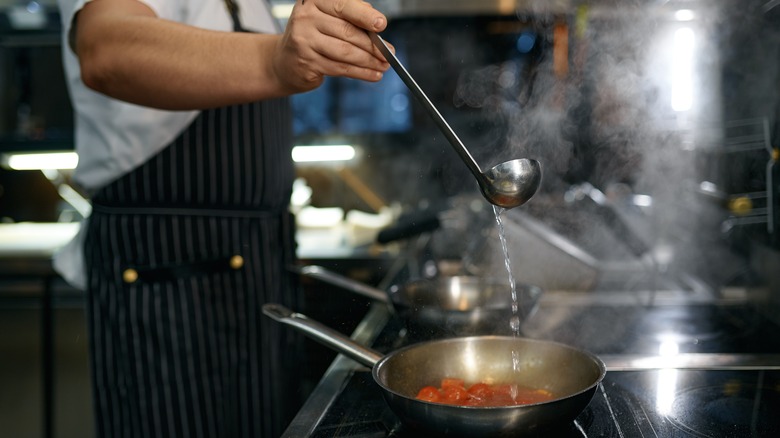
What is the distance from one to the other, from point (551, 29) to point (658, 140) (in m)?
1.64

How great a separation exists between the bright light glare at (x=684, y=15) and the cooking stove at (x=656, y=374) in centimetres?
83

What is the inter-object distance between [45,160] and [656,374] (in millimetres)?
3242

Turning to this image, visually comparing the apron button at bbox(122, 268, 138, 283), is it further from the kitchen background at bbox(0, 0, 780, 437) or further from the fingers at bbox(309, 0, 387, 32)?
the fingers at bbox(309, 0, 387, 32)

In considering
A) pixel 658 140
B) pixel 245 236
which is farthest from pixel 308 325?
pixel 658 140

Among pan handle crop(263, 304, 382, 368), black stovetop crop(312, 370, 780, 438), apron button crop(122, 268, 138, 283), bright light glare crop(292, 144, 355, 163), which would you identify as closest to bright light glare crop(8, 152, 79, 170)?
bright light glare crop(292, 144, 355, 163)

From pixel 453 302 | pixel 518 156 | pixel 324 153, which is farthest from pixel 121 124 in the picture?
pixel 324 153

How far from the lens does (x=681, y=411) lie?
95 centimetres

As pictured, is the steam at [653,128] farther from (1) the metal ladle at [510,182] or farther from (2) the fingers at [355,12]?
(2) the fingers at [355,12]

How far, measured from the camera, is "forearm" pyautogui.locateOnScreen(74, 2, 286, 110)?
42.4 inches

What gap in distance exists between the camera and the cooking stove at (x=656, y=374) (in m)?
0.90

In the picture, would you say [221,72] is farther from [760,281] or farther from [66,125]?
[66,125]

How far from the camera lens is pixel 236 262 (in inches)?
59.7

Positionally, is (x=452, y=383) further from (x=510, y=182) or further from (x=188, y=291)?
(x=188, y=291)

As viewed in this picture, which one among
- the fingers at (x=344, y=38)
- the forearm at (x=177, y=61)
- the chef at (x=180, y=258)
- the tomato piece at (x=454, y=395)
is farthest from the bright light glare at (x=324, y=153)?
the tomato piece at (x=454, y=395)
